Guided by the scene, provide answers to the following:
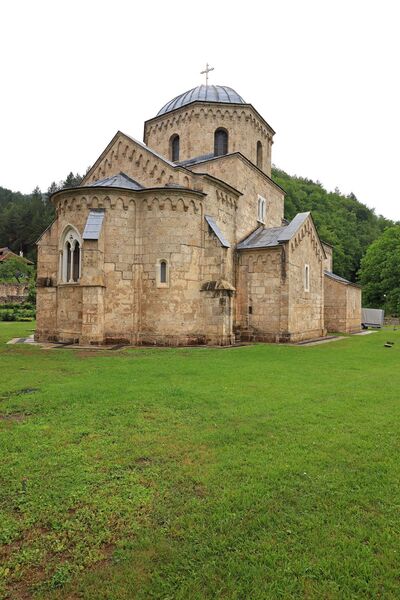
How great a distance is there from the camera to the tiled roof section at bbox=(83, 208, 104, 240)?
15078 millimetres

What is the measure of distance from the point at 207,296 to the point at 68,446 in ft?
39.7

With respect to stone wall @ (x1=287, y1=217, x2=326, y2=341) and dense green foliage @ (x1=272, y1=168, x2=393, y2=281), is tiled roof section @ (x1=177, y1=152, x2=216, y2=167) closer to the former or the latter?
stone wall @ (x1=287, y1=217, x2=326, y2=341)

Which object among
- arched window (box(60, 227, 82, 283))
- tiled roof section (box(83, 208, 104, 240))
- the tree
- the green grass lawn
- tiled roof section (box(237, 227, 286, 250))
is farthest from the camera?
the tree

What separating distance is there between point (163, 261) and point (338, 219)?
5932 centimetres

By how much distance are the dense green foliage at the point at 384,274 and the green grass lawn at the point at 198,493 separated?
137ft

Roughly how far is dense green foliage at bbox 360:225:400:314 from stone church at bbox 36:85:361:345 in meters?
29.3

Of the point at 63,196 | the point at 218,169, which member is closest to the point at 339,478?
the point at 63,196

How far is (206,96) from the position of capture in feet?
73.4

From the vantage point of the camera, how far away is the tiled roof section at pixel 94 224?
1508 cm

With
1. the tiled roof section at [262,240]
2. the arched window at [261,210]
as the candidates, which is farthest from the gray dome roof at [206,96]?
the tiled roof section at [262,240]

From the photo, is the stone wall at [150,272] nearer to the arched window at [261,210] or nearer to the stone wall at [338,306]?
the arched window at [261,210]

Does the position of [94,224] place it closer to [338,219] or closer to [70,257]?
[70,257]

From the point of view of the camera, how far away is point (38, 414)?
6.16m

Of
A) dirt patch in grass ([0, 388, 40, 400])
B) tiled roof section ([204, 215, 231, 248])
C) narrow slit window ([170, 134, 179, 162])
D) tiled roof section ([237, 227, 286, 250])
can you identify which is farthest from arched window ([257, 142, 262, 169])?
dirt patch in grass ([0, 388, 40, 400])
